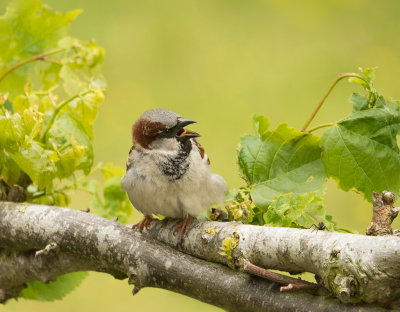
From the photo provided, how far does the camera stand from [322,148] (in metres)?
1.12

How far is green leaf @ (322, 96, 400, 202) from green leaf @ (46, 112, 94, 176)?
74 cm

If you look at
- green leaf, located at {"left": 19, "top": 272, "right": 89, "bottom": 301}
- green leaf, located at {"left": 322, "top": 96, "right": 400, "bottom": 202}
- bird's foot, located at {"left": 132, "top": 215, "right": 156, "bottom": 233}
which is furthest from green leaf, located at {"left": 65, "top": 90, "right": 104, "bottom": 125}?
green leaf, located at {"left": 322, "top": 96, "right": 400, "bottom": 202}

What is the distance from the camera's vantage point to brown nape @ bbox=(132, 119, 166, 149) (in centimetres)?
118

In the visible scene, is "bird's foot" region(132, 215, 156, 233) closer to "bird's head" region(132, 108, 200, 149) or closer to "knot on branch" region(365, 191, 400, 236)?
"bird's head" region(132, 108, 200, 149)

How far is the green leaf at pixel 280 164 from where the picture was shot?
1123 millimetres

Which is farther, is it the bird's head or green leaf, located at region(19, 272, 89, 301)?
green leaf, located at region(19, 272, 89, 301)

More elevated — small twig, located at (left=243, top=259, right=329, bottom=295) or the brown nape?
the brown nape

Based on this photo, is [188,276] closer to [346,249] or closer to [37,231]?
[346,249]

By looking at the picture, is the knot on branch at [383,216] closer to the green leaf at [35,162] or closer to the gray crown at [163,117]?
the gray crown at [163,117]

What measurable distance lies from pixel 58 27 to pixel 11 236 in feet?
2.67

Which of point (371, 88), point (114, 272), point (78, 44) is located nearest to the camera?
point (371, 88)

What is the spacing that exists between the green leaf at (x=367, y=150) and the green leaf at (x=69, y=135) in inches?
29.2

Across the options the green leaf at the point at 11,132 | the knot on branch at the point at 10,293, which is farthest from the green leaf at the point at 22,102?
the knot on branch at the point at 10,293

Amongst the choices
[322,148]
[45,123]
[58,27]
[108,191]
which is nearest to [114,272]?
[108,191]
